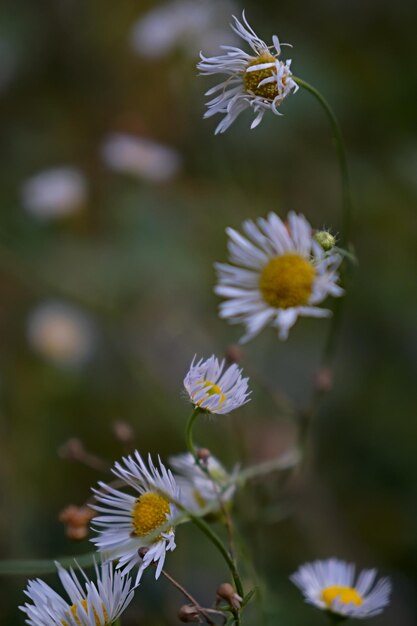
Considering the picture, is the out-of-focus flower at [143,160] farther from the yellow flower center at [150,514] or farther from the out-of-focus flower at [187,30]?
the yellow flower center at [150,514]

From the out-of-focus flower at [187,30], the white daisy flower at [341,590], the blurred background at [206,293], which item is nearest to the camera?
the white daisy flower at [341,590]

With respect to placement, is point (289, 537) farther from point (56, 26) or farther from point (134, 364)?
point (56, 26)

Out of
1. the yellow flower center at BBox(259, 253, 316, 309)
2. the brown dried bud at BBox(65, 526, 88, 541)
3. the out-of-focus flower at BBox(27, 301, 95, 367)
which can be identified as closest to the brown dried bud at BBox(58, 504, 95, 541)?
the brown dried bud at BBox(65, 526, 88, 541)

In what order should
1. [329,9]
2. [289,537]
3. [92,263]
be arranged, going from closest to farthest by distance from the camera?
[289,537] → [92,263] → [329,9]

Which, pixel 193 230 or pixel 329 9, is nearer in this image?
pixel 193 230

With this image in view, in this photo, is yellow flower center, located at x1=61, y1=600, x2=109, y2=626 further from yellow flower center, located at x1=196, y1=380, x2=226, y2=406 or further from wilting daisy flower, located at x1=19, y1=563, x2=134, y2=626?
yellow flower center, located at x1=196, y1=380, x2=226, y2=406

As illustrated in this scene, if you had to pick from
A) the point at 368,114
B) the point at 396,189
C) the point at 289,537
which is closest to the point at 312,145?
the point at 368,114

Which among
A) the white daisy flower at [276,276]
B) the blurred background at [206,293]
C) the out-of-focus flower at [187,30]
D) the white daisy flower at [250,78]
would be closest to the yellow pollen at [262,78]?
the white daisy flower at [250,78]
